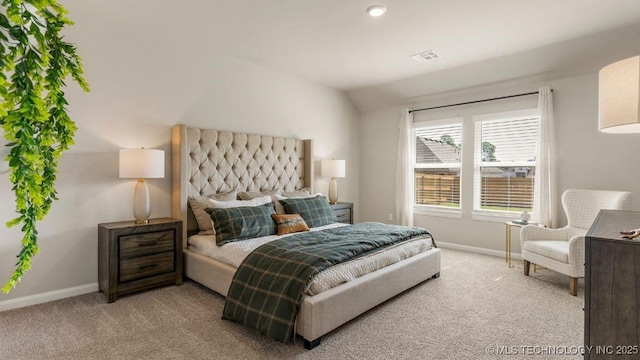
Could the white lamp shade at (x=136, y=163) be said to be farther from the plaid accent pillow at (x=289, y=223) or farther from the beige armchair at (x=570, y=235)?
the beige armchair at (x=570, y=235)

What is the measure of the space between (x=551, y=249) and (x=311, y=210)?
2.61 metres

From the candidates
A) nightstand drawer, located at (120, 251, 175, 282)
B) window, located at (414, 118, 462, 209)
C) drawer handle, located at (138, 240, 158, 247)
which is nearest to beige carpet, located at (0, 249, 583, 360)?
nightstand drawer, located at (120, 251, 175, 282)

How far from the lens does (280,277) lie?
7.63ft

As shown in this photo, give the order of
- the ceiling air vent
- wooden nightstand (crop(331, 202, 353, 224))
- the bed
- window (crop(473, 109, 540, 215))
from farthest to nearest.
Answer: wooden nightstand (crop(331, 202, 353, 224))
window (crop(473, 109, 540, 215))
the ceiling air vent
the bed

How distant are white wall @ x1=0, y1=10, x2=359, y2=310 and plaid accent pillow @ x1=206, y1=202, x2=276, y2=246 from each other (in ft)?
2.79

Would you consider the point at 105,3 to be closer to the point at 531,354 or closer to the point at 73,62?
the point at 73,62

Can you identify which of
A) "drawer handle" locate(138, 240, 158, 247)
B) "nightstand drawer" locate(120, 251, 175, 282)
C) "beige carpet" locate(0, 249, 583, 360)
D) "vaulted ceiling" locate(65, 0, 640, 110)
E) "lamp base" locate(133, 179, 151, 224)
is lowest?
"beige carpet" locate(0, 249, 583, 360)

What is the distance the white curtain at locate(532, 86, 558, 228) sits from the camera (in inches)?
161

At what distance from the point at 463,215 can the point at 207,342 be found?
4.11m

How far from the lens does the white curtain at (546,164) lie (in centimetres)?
409

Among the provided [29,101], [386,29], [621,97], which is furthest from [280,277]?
[386,29]

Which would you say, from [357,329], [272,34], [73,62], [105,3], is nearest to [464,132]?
[272,34]

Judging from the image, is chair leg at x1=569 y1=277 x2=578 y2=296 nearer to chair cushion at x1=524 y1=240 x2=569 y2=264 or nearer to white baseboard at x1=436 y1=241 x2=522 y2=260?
chair cushion at x1=524 y1=240 x2=569 y2=264

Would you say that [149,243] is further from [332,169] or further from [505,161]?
[505,161]
